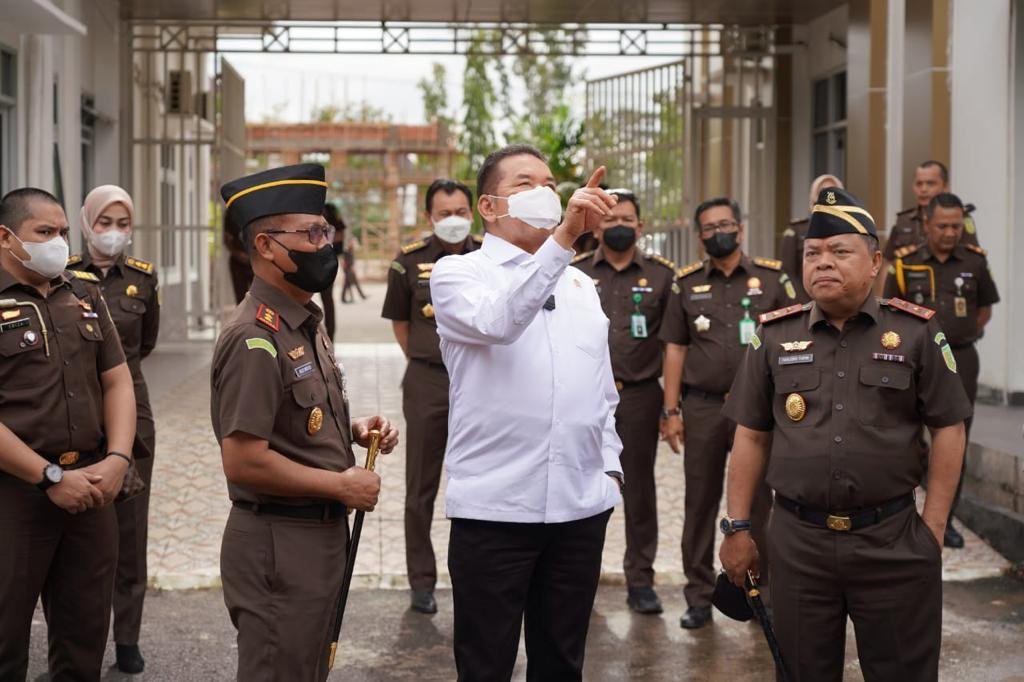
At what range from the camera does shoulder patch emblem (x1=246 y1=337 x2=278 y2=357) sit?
10.5ft

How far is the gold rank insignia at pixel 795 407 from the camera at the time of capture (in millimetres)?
3801

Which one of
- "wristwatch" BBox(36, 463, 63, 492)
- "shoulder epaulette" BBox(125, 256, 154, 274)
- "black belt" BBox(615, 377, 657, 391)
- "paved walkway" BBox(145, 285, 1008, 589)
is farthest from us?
"paved walkway" BBox(145, 285, 1008, 589)

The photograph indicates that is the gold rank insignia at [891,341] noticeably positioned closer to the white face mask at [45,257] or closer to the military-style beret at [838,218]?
the military-style beret at [838,218]

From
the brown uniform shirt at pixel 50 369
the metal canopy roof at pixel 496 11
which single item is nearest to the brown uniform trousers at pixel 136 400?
the brown uniform shirt at pixel 50 369

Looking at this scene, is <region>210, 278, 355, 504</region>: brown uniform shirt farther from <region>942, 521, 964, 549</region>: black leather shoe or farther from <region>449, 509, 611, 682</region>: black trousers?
<region>942, 521, 964, 549</region>: black leather shoe

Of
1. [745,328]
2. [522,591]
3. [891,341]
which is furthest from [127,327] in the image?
[891,341]

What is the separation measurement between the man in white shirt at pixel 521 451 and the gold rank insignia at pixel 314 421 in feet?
1.53

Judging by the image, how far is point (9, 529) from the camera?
13.1ft

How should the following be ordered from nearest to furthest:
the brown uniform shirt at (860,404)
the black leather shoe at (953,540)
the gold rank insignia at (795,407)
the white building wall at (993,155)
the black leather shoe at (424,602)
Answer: the brown uniform shirt at (860,404) → the gold rank insignia at (795,407) → the black leather shoe at (424,602) → the black leather shoe at (953,540) → the white building wall at (993,155)

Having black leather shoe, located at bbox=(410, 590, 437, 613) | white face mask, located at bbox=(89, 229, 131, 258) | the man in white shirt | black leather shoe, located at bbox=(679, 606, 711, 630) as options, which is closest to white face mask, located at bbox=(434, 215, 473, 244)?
white face mask, located at bbox=(89, 229, 131, 258)

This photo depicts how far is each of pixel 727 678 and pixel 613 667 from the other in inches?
19.2

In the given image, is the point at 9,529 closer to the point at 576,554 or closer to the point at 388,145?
the point at 576,554

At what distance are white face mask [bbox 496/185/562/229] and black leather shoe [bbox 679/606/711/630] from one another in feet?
9.89

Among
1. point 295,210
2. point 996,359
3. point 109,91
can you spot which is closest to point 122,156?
point 109,91
